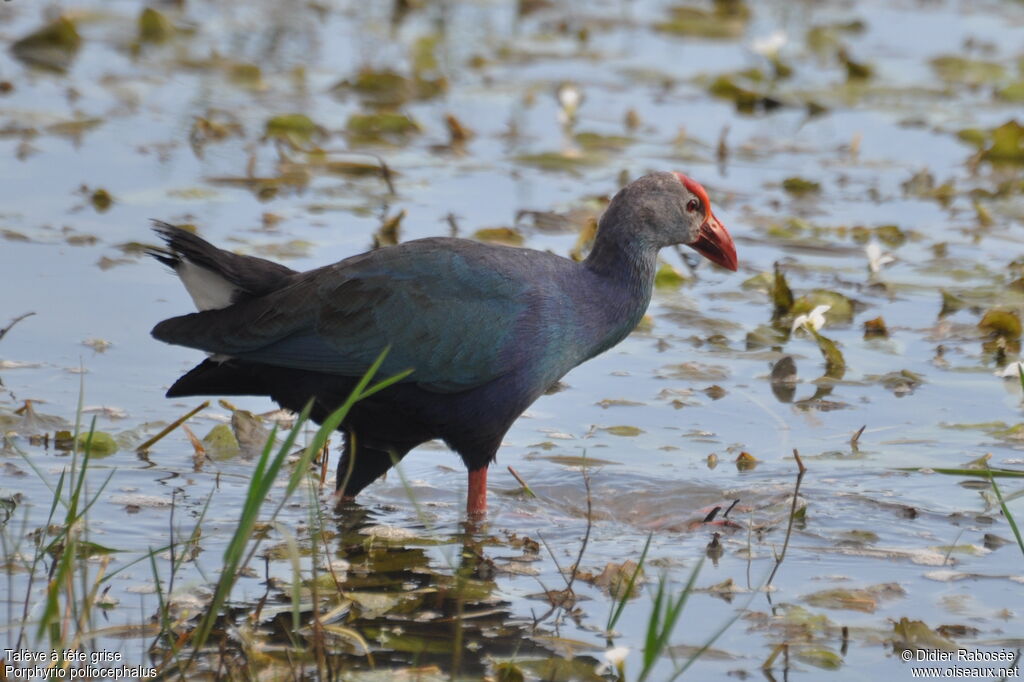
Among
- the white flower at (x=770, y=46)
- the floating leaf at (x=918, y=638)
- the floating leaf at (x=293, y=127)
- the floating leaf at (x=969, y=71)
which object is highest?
the floating leaf at (x=969, y=71)

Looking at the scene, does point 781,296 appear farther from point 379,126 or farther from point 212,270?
point 379,126

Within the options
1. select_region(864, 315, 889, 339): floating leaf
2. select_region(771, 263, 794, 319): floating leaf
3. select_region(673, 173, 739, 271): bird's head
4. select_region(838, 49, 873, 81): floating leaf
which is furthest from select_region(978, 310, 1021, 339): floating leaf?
select_region(838, 49, 873, 81): floating leaf

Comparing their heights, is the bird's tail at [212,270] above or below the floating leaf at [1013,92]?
below

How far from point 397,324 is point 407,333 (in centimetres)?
4

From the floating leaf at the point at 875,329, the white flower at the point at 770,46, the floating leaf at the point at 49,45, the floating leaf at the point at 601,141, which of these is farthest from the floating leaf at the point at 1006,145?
the floating leaf at the point at 49,45

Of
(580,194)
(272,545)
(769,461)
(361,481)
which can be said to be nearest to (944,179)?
(580,194)

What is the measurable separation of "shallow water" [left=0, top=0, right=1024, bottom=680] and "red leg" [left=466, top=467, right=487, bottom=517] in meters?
0.06

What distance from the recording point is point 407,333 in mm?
4242

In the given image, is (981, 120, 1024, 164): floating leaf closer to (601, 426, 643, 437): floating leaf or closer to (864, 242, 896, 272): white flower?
(864, 242, 896, 272): white flower

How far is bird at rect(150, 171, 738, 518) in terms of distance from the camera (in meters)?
4.22

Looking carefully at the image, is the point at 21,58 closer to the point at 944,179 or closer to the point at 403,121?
the point at 403,121

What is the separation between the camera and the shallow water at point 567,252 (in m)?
3.95

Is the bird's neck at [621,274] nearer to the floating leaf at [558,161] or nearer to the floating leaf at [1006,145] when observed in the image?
the floating leaf at [558,161]

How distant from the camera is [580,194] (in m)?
7.72
